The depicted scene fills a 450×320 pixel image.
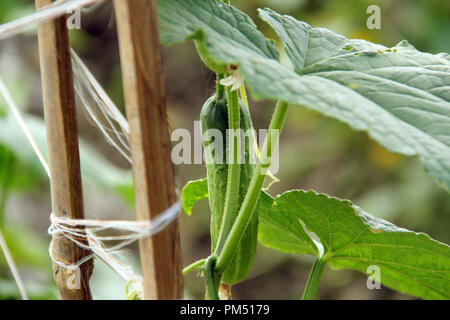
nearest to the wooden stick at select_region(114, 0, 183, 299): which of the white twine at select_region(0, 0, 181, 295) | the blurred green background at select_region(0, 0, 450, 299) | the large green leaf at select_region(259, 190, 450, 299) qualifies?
the white twine at select_region(0, 0, 181, 295)

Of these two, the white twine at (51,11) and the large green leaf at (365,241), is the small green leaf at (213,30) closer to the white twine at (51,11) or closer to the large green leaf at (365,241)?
the white twine at (51,11)

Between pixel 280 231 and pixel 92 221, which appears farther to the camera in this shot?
pixel 280 231

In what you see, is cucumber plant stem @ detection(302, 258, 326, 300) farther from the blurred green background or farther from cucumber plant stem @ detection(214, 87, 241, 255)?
the blurred green background

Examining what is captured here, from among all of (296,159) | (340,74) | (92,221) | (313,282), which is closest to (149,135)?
(92,221)

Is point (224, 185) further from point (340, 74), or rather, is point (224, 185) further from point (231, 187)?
point (340, 74)

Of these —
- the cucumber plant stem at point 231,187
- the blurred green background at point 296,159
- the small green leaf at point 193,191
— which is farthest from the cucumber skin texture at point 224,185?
the blurred green background at point 296,159
